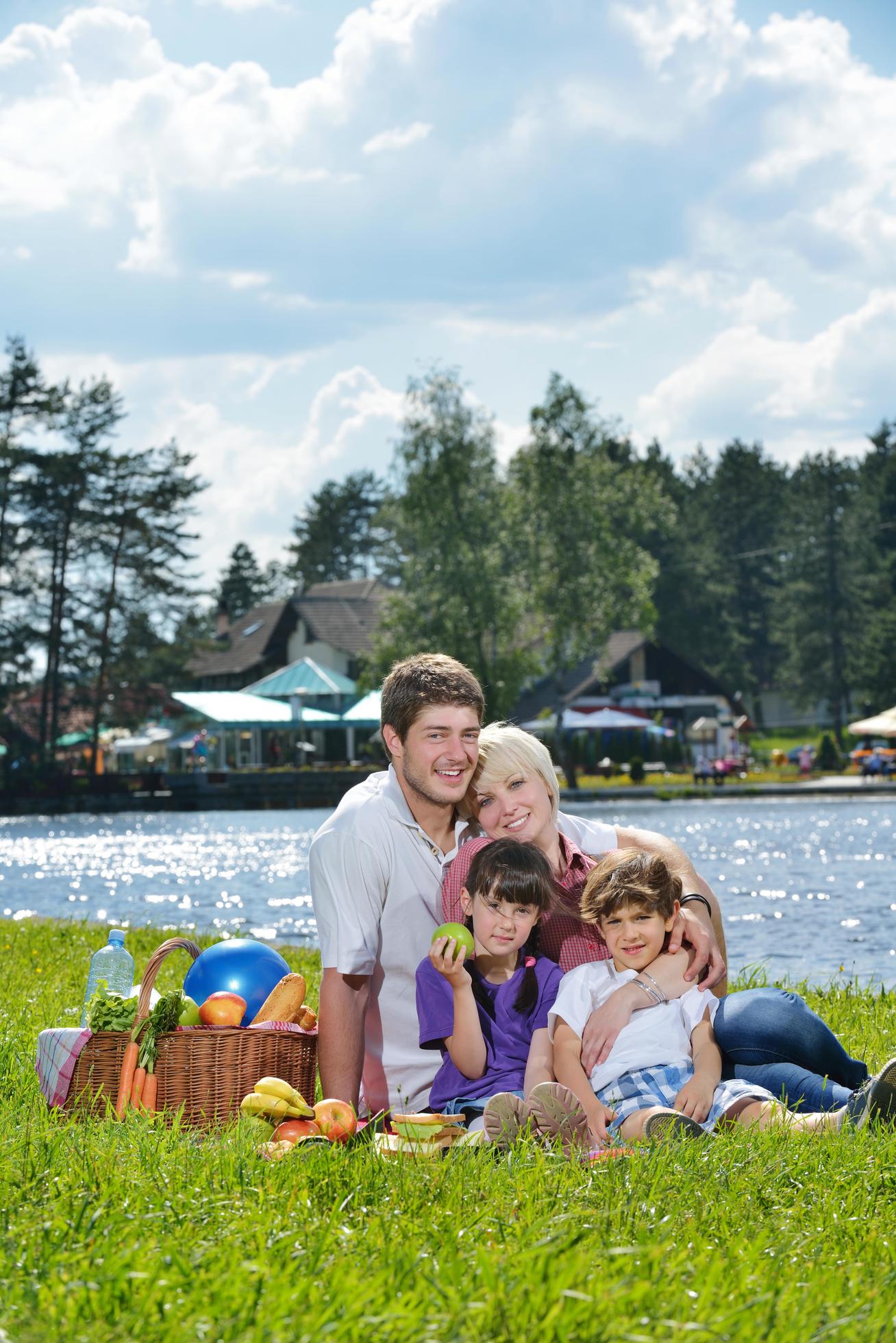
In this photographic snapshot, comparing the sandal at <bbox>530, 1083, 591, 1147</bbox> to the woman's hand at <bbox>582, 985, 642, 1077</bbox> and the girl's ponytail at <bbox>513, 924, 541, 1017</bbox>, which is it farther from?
the girl's ponytail at <bbox>513, 924, 541, 1017</bbox>

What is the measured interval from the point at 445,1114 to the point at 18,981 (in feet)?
15.1

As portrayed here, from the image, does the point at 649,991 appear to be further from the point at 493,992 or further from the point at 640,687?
the point at 640,687

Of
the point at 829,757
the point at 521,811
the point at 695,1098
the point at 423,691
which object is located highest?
the point at 423,691

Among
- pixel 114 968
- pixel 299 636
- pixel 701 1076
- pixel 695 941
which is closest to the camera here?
pixel 701 1076

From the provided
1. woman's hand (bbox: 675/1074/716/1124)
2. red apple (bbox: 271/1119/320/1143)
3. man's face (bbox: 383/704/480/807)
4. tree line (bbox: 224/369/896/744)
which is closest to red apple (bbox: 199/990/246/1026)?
red apple (bbox: 271/1119/320/1143)

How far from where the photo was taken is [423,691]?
457 centimetres

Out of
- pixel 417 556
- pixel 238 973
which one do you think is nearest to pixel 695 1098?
pixel 238 973

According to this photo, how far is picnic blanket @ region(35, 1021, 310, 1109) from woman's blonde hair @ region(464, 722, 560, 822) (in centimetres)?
94

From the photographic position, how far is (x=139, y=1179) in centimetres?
329

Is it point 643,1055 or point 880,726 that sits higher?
point 880,726

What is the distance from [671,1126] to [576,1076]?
0.34 m

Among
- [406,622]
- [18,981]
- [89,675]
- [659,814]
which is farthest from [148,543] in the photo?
[18,981]

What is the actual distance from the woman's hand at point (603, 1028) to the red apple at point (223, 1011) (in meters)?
1.24

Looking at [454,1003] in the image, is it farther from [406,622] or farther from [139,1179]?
[406,622]
